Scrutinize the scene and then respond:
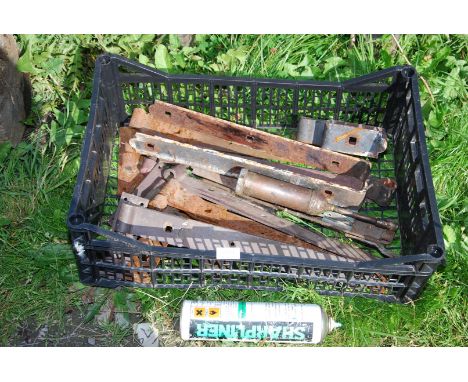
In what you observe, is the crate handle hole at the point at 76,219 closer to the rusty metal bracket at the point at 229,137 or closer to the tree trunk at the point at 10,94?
the rusty metal bracket at the point at 229,137

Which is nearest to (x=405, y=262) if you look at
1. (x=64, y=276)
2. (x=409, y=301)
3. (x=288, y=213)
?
(x=409, y=301)

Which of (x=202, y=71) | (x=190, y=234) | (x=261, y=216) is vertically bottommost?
(x=190, y=234)

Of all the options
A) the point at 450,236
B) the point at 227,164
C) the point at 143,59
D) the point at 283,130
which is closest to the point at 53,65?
the point at 143,59

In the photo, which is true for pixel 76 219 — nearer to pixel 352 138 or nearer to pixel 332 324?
pixel 332 324

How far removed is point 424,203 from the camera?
4.16 meters

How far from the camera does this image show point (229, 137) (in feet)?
15.9

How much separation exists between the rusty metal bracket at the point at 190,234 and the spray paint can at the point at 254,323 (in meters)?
0.38

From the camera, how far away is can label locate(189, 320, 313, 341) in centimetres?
404

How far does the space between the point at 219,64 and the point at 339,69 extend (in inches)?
36.4

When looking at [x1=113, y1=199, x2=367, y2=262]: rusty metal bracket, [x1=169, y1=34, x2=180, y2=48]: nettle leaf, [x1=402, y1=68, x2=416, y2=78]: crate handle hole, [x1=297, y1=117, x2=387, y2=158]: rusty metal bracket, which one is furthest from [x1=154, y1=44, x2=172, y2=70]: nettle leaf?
[x1=402, y1=68, x2=416, y2=78]: crate handle hole

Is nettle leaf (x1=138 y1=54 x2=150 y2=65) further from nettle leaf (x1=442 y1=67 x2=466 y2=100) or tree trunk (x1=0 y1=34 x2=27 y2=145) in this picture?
nettle leaf (x1=442 y1=67 x2=466 y2=100)

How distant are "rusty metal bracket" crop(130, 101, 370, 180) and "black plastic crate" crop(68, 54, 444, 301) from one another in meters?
0.17

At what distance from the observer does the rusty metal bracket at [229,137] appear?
4750 mm

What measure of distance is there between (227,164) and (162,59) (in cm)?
115
